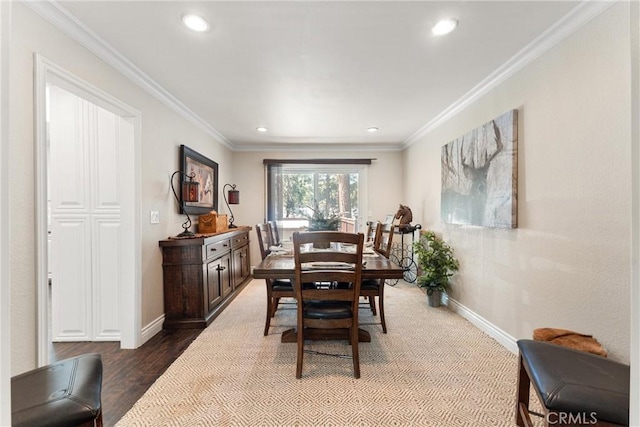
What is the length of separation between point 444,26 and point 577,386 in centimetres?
205

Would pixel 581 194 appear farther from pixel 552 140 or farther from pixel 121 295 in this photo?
pixel 121 295

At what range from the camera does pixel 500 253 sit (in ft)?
8.15

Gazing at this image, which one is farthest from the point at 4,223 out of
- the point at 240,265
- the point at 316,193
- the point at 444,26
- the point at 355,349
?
the point at 316,193

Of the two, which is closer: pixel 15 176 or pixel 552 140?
pixel 15 176

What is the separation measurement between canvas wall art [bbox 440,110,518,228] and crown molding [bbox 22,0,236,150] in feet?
10.3

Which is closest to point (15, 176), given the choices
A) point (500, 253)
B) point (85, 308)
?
point (85, 308)

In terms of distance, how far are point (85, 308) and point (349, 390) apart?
8.02ft

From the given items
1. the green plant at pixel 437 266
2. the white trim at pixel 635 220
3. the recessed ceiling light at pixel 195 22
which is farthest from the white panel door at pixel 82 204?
the green plant at pixel 437 266

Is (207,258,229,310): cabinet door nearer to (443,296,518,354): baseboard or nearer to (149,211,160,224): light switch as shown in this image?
(149,211,160,224): light switch

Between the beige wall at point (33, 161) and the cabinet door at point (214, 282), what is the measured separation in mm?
463

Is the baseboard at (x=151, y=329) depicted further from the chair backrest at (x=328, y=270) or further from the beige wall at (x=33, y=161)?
the chair backrest at (x=328, y=270)

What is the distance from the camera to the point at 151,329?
2639mm

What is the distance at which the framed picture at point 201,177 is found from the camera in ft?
10.8

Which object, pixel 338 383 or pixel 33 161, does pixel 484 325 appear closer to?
pixel 338 383
